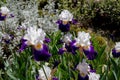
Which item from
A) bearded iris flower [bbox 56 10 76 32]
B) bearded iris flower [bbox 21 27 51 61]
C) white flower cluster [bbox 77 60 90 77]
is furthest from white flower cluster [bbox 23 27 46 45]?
bearded iris flower [bbox 56 10 76 32]

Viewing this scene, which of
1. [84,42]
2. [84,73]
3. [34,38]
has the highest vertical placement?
[34,38]

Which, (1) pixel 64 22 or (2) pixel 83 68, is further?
(1) pixel 64 22

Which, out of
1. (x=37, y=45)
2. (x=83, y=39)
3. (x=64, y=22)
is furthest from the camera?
(x=64, y=22)

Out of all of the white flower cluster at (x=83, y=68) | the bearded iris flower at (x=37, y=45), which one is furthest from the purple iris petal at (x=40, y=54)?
the white flower cluster at (x=83, y=68)

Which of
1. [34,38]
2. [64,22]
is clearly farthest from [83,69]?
[64,22]

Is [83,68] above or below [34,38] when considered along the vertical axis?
below

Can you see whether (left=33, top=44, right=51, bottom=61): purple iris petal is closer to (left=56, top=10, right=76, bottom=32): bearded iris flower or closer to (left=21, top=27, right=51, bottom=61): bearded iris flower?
(left=21, top=27, right=51, bottom=61): bearded iris flower

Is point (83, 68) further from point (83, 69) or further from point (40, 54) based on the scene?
point (40, 54)

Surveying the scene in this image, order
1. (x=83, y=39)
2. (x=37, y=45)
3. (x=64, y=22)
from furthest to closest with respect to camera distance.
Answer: (x=64, y=22) → (x=83, y=39) → (x=37, y=45)

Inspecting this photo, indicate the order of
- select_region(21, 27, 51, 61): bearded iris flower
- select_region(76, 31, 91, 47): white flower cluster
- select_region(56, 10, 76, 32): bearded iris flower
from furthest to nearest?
select_region(56, 10, 76, 32): bearded iris flower < select_region(76, 31, 91, 47): white flower cluster < select_region(21, 27, 51, 61): bearded iris flower

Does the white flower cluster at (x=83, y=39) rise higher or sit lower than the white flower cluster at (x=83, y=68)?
higher

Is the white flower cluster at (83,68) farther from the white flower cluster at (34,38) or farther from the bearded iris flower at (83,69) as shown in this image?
the white flower cluster at (34,38)

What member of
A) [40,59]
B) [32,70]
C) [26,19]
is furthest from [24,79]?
[26,19]

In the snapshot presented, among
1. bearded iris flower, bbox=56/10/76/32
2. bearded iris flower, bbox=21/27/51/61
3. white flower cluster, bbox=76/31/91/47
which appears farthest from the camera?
bearded iris flower, bbox=56/10/76/32
